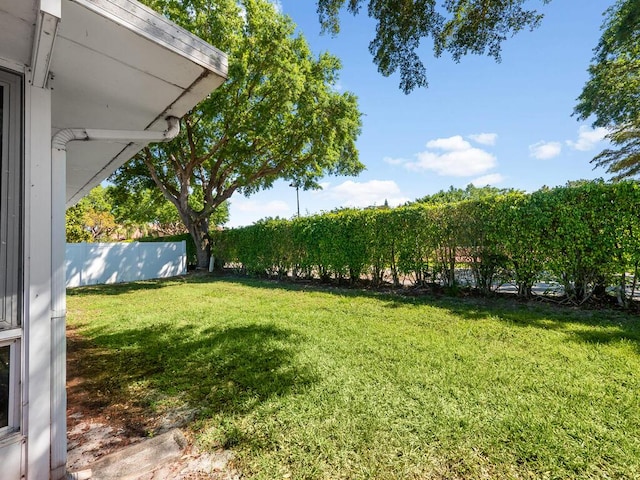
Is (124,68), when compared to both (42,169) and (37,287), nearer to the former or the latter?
(42,169)

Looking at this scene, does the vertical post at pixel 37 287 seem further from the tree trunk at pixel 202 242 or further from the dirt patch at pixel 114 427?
the tree trunk at pixel 202 242

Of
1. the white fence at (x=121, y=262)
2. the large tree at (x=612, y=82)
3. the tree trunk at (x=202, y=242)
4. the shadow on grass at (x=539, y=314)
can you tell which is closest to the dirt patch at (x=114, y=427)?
the shadow on grass at (x=539, y=314)

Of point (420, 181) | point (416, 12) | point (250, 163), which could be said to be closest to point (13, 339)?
point (416, 12)

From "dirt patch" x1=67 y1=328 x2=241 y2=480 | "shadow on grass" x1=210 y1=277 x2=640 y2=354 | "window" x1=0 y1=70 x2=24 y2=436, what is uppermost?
"window" x1=0 y1=70 x2=24 y2=436

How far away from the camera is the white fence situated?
11172mm

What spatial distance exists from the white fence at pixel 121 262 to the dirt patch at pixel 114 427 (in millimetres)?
9842

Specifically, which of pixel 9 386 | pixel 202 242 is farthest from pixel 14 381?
pixel 202 242

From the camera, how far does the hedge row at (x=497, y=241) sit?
5.21m

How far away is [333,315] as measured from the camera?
5574mm

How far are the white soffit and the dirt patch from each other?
2525mm

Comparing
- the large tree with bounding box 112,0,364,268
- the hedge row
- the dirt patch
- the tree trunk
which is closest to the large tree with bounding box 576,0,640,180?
the hedge row

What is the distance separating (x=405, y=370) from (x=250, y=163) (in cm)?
1288

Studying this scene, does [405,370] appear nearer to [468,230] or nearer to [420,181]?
[468,230]

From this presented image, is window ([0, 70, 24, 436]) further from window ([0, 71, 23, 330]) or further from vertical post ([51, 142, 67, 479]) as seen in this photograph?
vertical post ([51, 142, 67, 479])
